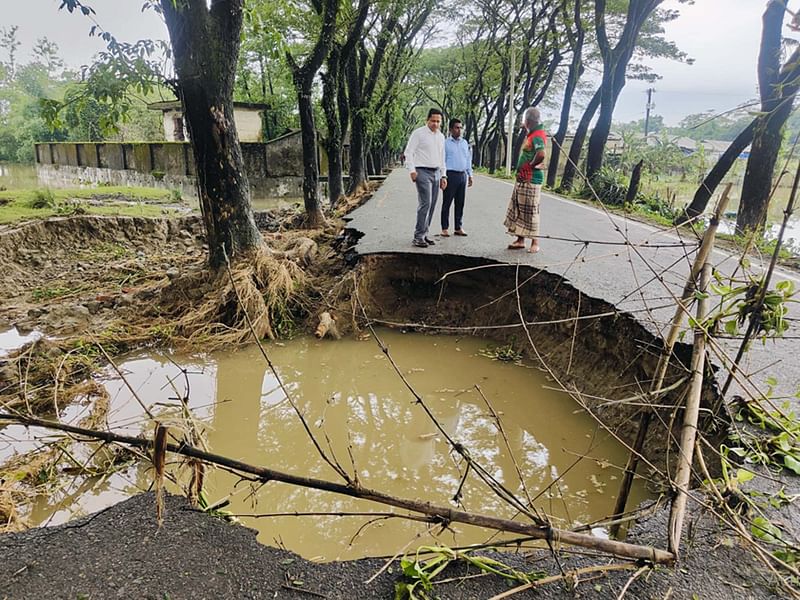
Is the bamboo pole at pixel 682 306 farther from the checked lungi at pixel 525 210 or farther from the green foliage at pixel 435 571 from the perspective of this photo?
the checked lungi at pixel 525 210

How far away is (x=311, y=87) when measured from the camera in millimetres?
9438

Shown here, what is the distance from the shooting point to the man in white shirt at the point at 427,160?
6.02 m

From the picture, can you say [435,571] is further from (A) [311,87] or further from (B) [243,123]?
(B) [243,123]

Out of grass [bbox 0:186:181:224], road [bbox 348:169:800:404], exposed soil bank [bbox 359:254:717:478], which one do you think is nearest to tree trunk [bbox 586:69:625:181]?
road [bbox 348:169:800:404]

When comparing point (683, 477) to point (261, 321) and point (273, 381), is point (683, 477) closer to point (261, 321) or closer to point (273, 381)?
point (273, 381)

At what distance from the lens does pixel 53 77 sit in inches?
2149

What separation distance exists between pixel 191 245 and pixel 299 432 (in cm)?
794

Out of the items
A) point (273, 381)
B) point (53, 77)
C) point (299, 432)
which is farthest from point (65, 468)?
point (53, 77)

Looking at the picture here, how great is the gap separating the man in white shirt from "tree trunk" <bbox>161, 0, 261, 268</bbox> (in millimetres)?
2251

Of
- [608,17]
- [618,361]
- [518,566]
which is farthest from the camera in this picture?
[608,17]

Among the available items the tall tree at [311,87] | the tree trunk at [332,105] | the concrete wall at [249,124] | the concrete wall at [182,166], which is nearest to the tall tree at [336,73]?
the tree trunk at [332,105]

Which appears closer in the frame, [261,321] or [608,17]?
[261,321]

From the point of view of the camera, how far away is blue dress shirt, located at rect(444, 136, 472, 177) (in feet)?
21.4

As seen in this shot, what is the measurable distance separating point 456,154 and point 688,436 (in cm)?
545
